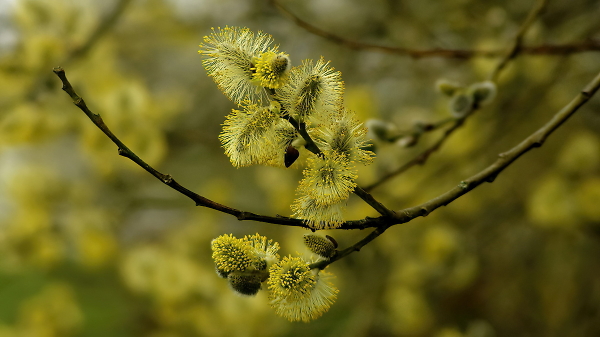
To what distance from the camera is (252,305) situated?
1.23 m

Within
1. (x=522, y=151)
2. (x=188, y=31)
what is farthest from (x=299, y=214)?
(x=188, y=31)

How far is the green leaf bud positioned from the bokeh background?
43cm

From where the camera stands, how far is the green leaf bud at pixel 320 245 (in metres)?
0.48

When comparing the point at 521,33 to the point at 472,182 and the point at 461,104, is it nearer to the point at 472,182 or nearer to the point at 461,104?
the point at 461,104

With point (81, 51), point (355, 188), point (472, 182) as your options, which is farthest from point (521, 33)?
point (81, 51)

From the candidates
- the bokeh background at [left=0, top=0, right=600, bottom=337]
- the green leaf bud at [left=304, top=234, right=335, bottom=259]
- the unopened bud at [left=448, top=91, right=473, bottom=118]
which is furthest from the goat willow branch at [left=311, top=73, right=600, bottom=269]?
the bokeh background at [left=0, top=0, right=600, bottom=337]

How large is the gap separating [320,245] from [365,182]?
91 centimetres

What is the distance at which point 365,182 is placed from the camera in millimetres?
1366

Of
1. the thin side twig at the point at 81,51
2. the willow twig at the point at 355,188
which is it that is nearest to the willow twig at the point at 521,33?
the willow twig at the point at 355,188

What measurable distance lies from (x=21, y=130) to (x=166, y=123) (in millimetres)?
521

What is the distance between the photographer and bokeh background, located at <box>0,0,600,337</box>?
1.20 meters

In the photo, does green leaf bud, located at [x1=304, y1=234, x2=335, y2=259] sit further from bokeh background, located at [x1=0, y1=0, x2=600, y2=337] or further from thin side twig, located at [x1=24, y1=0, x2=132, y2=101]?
thin side twig, located at [x1=24, y1=0, x2=132, y2=101]

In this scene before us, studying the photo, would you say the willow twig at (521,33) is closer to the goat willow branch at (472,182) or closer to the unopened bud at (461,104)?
the unopened bud at (461,104)

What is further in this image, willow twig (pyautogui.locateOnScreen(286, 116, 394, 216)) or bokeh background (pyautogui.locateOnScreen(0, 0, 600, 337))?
bokeh background (pyautogui.locateOnScreen(0, 0, 600, 337))
